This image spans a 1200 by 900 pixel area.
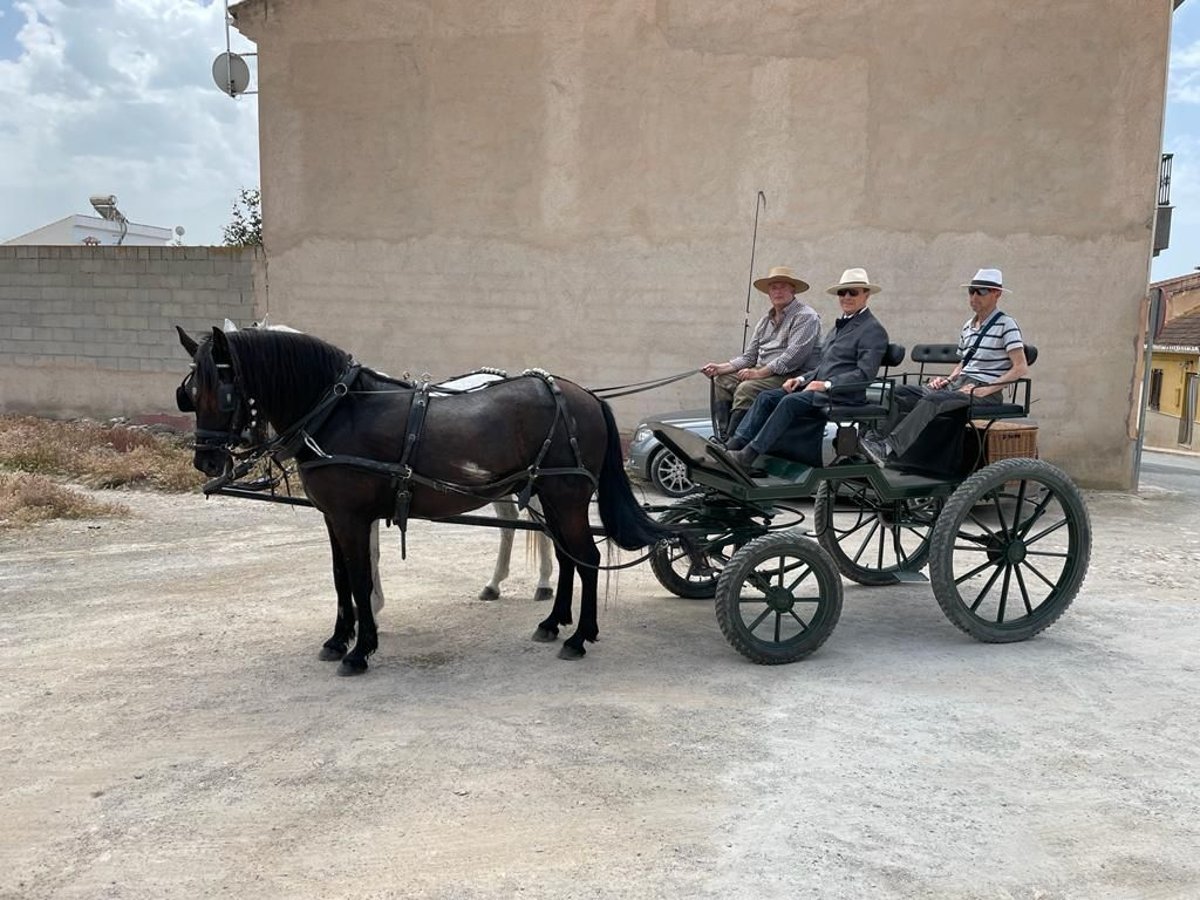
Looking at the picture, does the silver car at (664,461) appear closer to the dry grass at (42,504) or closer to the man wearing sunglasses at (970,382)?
the man wearing sunglasses at (970,382)

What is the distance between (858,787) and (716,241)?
343 inches

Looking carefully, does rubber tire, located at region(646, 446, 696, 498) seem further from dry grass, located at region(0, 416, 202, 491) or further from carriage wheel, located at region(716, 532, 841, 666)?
dry grass, located at region(0, 416, 202, 491)

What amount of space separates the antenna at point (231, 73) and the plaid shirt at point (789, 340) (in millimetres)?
10352

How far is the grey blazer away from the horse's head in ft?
10.4

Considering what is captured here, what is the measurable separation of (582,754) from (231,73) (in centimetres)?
1250

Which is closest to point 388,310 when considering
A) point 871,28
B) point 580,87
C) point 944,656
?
point 580,87

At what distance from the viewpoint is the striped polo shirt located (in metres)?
5.48

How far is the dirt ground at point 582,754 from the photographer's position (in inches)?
117

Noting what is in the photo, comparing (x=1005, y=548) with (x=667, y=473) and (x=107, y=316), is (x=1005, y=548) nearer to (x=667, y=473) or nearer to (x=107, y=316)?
(x=667, y=473)

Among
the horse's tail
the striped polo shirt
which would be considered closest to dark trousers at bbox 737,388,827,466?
the horse's tail

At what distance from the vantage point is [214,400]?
174 inches

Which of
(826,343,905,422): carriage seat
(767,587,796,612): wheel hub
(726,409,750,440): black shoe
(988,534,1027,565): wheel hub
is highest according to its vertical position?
(826,343,905,422): carriage seat

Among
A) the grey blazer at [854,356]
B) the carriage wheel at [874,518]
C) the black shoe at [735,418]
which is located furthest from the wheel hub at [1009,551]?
the black shoe at [735,418]

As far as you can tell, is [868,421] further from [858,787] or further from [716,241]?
[716,241]
